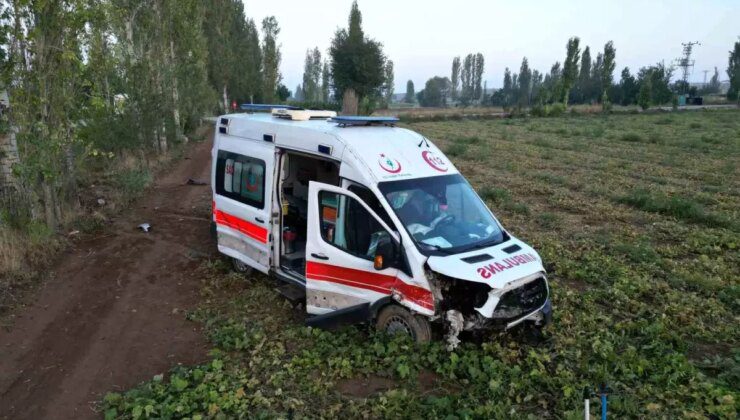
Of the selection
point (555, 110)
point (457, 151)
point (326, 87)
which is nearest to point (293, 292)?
point (457, 151)

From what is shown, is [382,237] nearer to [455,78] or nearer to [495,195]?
[495,195]

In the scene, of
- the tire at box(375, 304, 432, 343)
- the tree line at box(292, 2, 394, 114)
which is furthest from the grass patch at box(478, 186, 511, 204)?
the tree line at box(292, 2, 394, 114)

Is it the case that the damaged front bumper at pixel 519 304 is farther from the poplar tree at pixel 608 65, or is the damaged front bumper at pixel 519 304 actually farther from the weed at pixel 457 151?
the poplar tree at pixel 608 65

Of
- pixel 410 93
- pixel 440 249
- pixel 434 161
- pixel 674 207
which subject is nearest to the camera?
pixel 440 249

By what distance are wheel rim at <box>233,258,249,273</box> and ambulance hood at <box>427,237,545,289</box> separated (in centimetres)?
408

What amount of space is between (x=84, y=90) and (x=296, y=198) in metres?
6.04

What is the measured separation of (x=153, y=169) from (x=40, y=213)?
28.8 ft

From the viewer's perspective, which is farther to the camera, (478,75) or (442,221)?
(478,75)

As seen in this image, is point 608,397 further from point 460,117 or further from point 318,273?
point 460,117

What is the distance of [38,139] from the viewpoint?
933 centimetres

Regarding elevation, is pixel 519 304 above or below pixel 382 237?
below

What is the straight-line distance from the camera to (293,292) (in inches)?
288

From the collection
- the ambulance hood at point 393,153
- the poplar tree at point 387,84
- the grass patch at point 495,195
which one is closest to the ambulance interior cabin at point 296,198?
the ambulance hood at point 393,153

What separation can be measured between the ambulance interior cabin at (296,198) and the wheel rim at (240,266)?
105cm
